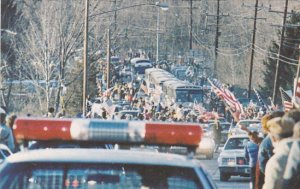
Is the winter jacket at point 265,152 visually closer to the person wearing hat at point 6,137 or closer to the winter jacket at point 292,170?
the winter jacket at point 292,170

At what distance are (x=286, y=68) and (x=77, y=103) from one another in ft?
63.0

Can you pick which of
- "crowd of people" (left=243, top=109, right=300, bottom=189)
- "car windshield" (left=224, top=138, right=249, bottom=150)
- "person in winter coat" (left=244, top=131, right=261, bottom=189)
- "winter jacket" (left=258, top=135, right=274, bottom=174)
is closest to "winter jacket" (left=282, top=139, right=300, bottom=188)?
"crowd of people" (left=243, top=109, right=300, bottom=189)

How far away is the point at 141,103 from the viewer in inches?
2340

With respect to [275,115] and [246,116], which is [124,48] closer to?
[246,116]

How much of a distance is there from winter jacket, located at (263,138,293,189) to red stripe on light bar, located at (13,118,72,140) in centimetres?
218

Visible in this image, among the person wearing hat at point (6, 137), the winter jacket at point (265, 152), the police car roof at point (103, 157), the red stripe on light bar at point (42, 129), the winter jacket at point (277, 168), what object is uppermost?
the red stripe on light bar at point (42, 129)

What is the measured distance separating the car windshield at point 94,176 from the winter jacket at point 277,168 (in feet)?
6.58

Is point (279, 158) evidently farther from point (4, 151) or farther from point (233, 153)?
point (233, 153)

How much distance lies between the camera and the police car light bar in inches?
262

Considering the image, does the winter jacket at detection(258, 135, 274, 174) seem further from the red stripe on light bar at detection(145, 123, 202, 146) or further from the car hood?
the car hood

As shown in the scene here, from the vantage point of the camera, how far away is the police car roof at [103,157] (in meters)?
6.33

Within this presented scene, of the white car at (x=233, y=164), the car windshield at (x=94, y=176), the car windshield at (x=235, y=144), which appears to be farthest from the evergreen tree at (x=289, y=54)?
the car windshield at (x=94, y=176)

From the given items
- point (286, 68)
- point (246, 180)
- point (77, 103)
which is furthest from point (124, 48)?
point (246, 180)

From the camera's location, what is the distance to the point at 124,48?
4643 inches
